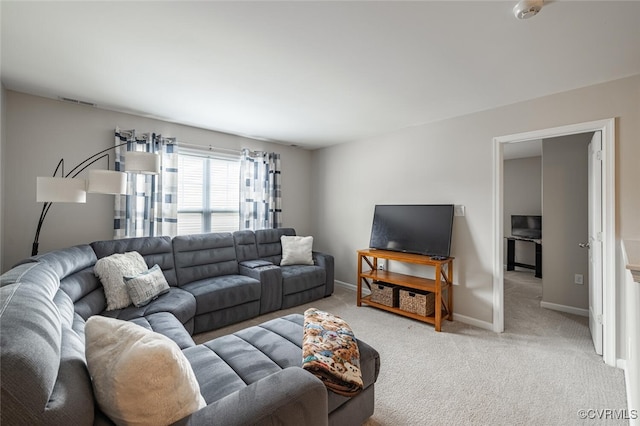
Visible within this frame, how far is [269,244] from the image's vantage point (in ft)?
13.8

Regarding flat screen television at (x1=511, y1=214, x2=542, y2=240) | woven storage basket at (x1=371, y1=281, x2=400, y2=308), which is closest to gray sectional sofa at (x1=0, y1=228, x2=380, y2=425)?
woven storage basket at (x1=371, y1=281, x2=400, y2=308)

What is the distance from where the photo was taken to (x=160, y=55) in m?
2.02

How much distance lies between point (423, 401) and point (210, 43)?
288 cm

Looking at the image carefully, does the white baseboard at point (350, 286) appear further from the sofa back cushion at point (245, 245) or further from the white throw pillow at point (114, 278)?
the white throw pillow at point (114, 278)

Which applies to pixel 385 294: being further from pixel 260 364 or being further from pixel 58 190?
pixel 58 190

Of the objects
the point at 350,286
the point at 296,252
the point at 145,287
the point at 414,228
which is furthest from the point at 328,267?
the point at 145,287

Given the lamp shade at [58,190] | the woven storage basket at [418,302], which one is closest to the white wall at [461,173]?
the woven storage basket at [418,302]

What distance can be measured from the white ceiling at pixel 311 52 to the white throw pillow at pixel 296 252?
6.52 feet

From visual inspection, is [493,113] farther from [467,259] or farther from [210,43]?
[210,43]

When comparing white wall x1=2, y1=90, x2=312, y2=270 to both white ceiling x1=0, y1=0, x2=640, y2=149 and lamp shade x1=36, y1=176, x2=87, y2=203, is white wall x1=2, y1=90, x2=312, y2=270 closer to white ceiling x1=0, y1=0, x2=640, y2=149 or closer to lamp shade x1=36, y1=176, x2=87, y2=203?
white ceiling x1=0, y1=0, x2=640, y2=149

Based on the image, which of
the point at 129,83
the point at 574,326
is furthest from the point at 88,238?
the point at 574,326

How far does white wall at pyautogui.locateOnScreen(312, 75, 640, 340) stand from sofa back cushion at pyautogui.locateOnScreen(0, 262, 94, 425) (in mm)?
3430

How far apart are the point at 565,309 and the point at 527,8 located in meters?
3.72

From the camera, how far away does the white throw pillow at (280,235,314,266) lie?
4.09 m
